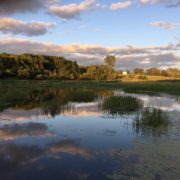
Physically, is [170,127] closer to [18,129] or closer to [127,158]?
[127,158]

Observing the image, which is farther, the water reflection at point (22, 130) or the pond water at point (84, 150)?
the water reflection at point (22, 130)

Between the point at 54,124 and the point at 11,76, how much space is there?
220 feet

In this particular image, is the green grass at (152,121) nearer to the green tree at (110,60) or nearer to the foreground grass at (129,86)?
the foreground grass at (129,86)

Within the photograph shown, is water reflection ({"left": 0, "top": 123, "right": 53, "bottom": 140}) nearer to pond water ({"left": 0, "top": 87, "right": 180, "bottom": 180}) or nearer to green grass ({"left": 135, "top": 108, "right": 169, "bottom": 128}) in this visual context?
pond water ({"left": 0, "top": 87, "right": 180, "bottom": 180})

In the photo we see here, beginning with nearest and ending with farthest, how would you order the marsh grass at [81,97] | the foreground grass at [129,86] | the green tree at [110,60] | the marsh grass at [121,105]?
the marsh grass at [121,105], the marsh grass at [81,97], the foreground grass at [129,86], the green tree at [110,60]

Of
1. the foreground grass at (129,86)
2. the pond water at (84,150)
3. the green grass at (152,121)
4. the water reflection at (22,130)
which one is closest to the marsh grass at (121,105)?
the pond water at (84,150)

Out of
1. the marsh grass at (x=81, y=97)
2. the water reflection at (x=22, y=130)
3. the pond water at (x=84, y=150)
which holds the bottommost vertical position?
the pond water at (x=84, y=150)

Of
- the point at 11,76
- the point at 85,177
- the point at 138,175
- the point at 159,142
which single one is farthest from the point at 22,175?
the point at 11,76

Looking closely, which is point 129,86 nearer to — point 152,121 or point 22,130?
point 152,121

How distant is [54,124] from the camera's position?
60.4 ft

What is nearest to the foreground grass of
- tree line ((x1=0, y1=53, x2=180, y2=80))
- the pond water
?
tree line ((x1=0, y1=53, x2=180, y2=80))

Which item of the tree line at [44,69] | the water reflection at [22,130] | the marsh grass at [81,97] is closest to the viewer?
the water reflection at [22,130]

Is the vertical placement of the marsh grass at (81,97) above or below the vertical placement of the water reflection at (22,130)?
above

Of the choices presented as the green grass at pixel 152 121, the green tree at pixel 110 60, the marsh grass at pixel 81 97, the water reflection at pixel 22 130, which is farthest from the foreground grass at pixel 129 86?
the green tree at pixel 110 60
